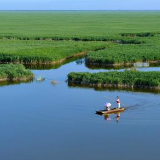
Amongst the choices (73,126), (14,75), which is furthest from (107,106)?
(14,75)

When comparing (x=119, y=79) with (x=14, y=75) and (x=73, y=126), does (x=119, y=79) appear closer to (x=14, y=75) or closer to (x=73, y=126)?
(x=14, y=75)

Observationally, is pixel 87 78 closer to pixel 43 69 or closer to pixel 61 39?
pixel 43 69

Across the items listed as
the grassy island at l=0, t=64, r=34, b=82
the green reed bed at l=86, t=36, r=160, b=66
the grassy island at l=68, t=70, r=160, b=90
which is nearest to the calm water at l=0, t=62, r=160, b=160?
the grassy island at l=68, t=70, r=160, b=90

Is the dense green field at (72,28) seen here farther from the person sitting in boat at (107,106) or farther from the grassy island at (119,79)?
the person sitting in boat at (107,106)

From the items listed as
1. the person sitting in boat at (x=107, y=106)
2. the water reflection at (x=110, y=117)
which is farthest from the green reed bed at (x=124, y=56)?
the water reflection at (x=110, y=117)

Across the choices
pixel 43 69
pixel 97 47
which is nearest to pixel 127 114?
pixel 43 69

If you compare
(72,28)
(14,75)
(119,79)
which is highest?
(119,79)

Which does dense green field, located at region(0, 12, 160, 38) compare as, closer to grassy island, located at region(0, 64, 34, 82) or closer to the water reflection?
grassy island, located at region(0, 64, 34, 82)
